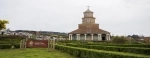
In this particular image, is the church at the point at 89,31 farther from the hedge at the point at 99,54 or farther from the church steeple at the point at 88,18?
the hedge at the point at 99,54

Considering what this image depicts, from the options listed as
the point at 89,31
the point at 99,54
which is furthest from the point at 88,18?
the point at 99,54

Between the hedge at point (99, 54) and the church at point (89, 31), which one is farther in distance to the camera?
the church at point (89, 31)

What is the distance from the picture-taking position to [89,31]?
68.7 metres

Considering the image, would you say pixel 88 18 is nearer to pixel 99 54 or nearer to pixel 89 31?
pixel 89 31

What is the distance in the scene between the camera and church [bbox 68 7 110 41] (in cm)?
6831

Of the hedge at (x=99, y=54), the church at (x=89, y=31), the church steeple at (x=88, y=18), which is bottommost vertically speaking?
the hedge at (x=99, y=54)

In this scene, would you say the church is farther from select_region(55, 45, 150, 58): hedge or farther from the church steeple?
select_region(55, 45, 150, 58): hedge

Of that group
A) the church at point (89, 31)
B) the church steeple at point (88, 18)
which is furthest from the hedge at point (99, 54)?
the church steeple at point (88, 18)

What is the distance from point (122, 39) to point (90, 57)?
3451 cm

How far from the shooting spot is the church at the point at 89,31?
68.3 m

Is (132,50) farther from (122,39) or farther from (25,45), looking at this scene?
(122,39)

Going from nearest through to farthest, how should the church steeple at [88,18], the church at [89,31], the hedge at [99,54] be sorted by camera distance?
1. the hedge at [99,54]
2. the church at [89,31]
3. the church steeple at [88,18]

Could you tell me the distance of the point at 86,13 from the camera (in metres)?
74.9

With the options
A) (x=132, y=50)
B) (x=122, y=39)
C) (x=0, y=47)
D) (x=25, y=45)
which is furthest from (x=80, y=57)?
(x=122, y=39)
